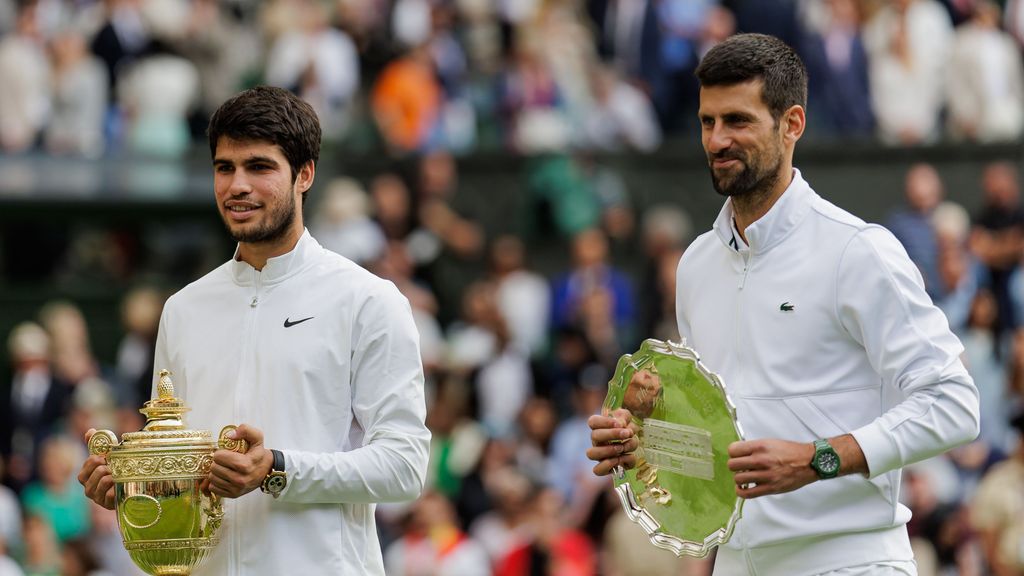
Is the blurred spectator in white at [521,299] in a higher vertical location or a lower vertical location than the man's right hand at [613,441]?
lower

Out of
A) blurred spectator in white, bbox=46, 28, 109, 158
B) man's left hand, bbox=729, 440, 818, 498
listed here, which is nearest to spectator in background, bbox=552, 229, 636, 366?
blurred spectator in white, bbox=46, 28, 109, 158

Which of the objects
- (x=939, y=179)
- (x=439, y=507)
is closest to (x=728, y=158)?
(x=439, y=507)

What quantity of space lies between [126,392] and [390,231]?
2495 millimetres

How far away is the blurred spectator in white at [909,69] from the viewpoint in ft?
57.3

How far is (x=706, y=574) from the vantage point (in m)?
11.3

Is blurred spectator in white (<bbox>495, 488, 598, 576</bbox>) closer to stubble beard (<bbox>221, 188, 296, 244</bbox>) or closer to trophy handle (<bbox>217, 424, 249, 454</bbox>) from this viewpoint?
stubble beard (<bbox>221, 188, 296, 244</bbox>)

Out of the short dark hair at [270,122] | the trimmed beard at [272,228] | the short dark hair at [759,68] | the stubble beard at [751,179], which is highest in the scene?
the short dark hair at [759,68]

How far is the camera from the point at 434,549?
12.5 meters

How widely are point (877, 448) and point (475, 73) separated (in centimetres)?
1312

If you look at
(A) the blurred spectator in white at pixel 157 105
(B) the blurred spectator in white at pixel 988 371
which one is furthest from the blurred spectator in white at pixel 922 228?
(A) the blurred spectator in white at pixel 157 105

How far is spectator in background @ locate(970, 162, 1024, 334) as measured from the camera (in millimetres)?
14820

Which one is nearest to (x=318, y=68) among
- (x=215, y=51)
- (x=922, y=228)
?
(x=215, y=51)

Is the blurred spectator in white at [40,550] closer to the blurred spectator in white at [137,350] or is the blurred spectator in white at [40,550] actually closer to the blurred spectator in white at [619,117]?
the blurred spectator in white at [137,350]

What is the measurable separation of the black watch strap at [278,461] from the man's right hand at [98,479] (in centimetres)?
46
